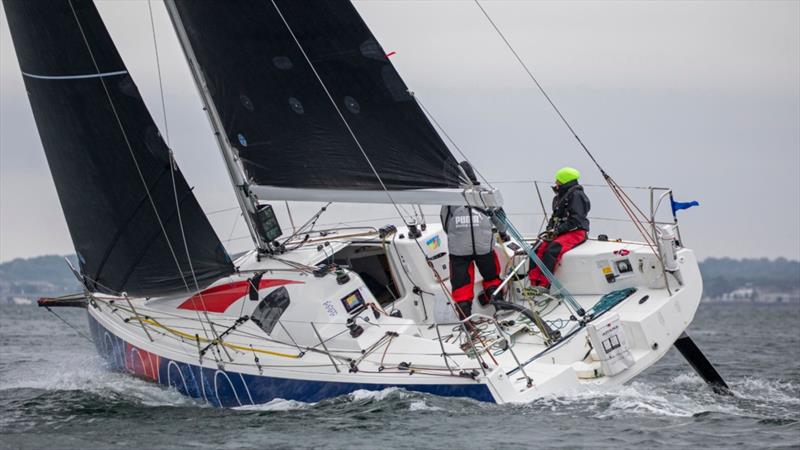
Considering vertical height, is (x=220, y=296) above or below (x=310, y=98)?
below

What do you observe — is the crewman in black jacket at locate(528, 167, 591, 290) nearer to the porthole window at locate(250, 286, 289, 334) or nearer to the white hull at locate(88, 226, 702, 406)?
the white hull at locate(88, 226, 702, 406)

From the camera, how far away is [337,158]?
29.7 ft

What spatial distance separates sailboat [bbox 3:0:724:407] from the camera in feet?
28.1

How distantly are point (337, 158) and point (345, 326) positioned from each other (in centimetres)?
132

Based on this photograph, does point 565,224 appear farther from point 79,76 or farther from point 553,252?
point 79,76

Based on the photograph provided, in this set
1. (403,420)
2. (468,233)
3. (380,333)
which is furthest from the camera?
(468,233)

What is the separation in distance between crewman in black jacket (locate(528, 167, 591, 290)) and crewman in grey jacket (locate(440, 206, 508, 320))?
0.63m

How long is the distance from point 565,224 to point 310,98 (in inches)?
101

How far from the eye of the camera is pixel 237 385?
28.8 ft

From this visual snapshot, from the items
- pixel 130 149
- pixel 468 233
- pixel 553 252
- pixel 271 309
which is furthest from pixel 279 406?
pixel 553 252

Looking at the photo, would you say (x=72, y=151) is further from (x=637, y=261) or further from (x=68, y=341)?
(x=68, y=341)

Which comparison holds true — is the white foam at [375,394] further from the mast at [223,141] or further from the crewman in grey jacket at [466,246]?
the mast at [223,141]

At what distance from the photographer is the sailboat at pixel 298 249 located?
8.57 m

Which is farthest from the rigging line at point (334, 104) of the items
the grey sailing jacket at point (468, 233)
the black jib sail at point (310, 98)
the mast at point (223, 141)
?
the mast at point (223, 141)
